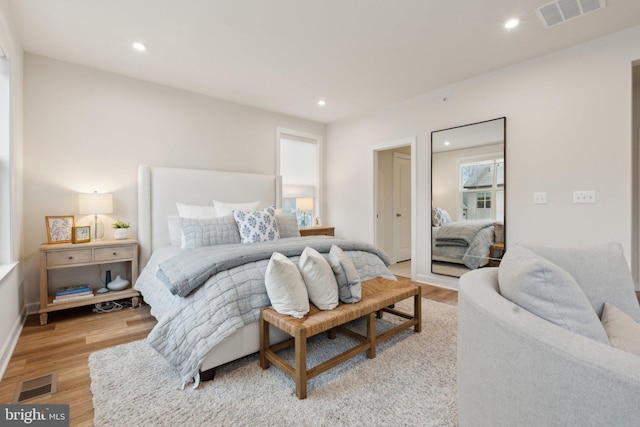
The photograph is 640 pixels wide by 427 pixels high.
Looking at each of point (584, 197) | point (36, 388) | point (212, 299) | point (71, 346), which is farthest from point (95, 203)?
point (584, 197)

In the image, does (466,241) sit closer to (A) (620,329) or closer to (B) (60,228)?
(A) (620,329)

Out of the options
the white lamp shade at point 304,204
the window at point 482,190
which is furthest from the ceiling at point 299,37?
the white lamp shade at point 304,204

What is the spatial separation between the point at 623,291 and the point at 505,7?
2098 millimetres

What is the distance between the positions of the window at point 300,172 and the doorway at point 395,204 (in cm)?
110

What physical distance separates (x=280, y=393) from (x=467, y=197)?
3078 mm

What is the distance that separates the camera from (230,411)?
155cm

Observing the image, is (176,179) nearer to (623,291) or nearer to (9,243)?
(9,243)

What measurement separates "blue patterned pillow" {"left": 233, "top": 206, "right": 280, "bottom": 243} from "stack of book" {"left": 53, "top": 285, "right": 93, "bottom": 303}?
155cm

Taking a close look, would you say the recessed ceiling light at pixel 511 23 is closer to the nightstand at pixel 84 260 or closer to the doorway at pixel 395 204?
the doorway at pixel 395 204

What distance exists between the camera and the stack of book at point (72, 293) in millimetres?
2813

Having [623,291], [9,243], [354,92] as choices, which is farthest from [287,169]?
[623,291]

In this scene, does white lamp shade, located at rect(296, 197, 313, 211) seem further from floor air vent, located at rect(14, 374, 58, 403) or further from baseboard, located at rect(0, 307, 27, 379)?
floor air vent, located at rect(14, 374, 58, 403)

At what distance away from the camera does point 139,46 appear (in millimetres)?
2799

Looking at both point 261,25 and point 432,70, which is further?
point 432,70
